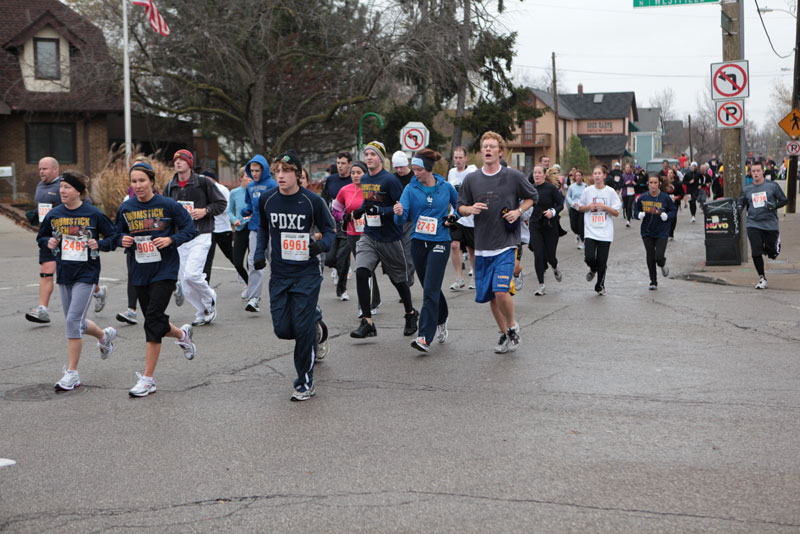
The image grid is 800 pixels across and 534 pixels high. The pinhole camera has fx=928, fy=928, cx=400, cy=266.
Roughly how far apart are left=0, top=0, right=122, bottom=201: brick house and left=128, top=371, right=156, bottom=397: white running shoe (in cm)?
2652

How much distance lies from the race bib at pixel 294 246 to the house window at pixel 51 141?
29.5 meters

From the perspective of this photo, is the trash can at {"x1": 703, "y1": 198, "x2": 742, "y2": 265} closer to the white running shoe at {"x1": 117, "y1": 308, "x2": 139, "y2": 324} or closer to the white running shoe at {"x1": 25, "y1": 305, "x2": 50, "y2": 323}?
the white running shoe at {"x1": 117, "y1": 308, "x2": 139, "y2": 324}

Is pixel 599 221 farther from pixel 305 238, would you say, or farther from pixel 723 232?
pixel 305 238

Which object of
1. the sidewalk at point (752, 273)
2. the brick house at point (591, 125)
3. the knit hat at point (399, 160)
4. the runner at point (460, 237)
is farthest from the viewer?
the brick house at point (591, 125)

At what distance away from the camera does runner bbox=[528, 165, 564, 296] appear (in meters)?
13.5

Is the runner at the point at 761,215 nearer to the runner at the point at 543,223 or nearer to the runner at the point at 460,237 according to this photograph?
the runner at the point at 543,223

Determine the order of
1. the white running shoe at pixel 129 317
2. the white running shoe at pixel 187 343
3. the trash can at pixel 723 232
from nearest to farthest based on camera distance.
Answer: the white running shoe at pixel 187 343
the white running shoe at pixel 129 317
the trash can at pixel 723 232

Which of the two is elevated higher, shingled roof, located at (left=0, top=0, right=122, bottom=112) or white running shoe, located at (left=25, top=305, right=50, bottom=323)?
shingled roof, located at (left=0, top=0, right=122, bottom=112)

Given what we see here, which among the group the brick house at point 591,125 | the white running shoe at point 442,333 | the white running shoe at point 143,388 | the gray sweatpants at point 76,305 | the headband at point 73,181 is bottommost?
the white running shoe at point 143,388

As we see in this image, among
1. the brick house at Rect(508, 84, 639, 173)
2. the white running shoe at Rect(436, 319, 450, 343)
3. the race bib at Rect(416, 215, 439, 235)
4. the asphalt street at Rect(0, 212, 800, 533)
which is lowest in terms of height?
the asphalt street at Rect(0, 212, 800, 533)

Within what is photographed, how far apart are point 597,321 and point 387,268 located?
267 cm

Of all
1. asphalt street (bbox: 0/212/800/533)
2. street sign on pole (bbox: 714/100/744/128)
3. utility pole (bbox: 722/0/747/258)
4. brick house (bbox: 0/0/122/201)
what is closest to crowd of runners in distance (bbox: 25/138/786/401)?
asphalt street (bbox: 0/212/800/533)

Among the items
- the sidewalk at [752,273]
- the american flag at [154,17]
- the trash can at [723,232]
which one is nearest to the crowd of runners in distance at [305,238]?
the sidewalk at [752,273]

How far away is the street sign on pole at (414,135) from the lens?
79.9 feet
